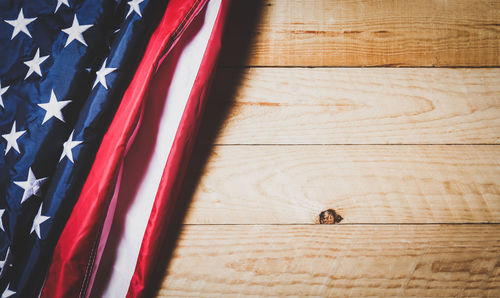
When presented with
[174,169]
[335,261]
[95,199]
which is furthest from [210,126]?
[335,261]

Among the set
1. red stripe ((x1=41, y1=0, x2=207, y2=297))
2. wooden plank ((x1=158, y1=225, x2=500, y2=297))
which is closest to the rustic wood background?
wooden plank ((x1=158, y1=225, x2=500, y2=297))

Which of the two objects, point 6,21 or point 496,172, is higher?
point 6,21

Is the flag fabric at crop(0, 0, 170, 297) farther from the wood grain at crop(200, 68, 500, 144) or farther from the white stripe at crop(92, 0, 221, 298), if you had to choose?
the wood grain at crop(200, 68, 500, 144)

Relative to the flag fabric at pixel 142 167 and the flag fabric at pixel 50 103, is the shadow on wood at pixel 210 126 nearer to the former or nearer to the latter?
the flag fabric at pixel 142 167

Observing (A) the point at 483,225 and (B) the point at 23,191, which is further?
(A) the point at 483,225

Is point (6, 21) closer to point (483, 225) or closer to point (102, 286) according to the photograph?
point (102, 286)

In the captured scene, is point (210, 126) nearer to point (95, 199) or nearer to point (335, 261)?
point (95, 199)

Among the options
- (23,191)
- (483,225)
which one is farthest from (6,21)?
(483,225)
